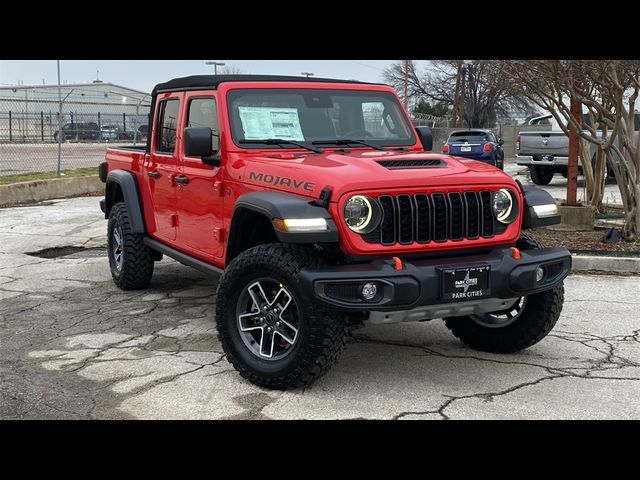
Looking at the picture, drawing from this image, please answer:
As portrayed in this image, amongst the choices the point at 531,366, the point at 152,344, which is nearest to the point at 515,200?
the point at 531,366

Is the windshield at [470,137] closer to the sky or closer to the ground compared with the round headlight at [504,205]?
closer to the sky

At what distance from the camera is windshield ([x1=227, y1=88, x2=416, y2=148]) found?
19.2 feet

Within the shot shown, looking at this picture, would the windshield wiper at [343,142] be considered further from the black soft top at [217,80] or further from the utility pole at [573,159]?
the utility pole at [573,159]

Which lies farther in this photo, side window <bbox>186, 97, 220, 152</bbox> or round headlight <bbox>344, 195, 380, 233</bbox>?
side window <bbox>186, 97, 220, 152</bbox>

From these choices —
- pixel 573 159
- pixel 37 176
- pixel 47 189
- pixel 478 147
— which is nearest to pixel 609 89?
pixel 573 159

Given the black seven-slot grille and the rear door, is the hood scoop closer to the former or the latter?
the black seven-slot grille

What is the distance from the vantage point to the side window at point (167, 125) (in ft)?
22.0

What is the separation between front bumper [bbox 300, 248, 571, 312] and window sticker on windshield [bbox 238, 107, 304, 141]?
1.61 meters

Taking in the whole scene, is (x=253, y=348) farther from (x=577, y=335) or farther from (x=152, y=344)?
(x=577, y=335)

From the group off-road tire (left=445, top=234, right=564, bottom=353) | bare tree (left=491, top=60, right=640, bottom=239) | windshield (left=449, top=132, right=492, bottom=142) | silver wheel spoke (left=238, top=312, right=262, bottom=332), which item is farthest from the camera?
windshield (left=449, top=132, right=492, bottom=142)

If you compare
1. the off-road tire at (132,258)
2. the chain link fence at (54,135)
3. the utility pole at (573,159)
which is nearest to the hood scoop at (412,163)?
the off-road tire at (132,258)

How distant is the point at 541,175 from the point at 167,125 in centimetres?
1541

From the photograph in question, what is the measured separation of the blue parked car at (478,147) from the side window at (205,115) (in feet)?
57.4

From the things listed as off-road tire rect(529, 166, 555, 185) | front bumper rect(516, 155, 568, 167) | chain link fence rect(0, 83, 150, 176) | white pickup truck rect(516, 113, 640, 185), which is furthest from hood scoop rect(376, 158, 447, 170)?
chain link fence rect(0, 83, 150, 176)
